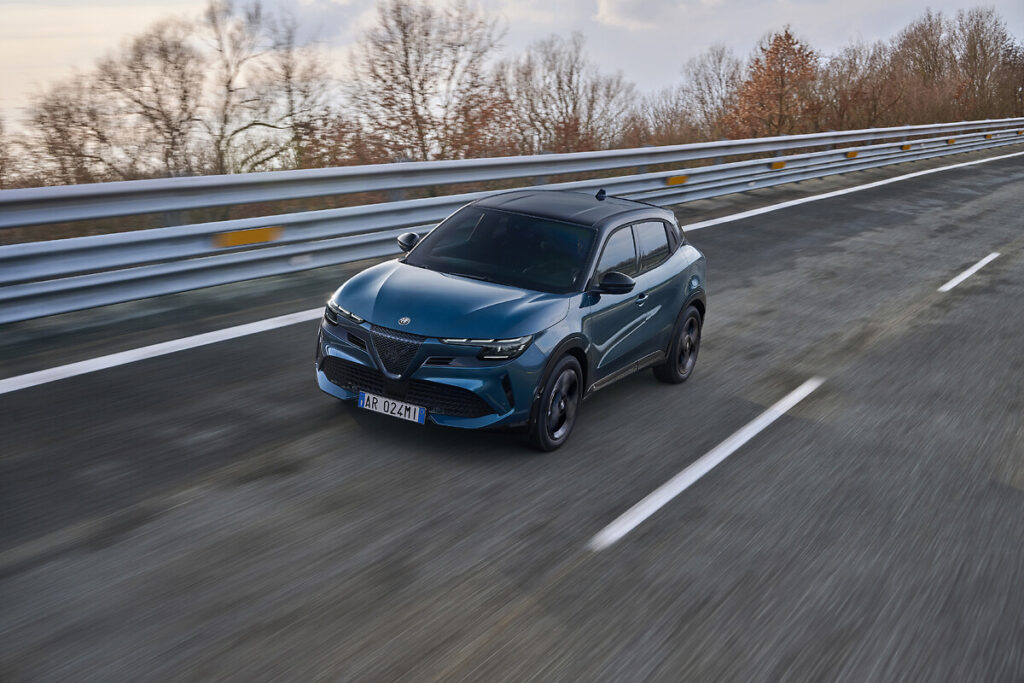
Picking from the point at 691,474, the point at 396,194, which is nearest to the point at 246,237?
the point at 396,194

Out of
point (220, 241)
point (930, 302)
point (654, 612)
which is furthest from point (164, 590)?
point (930, 302)

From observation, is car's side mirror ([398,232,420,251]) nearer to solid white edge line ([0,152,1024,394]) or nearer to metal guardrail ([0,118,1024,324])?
solid white edge line ([0,152,1024,394])

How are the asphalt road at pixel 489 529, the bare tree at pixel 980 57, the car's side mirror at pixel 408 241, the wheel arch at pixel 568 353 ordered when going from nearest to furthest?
the asphalt road at pixel 489 529 → the wheel arch at pixel 568 353 → the car's side mirror at pixel 408 241 → the bare tree at pixel 980 57

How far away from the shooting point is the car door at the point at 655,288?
7602mm

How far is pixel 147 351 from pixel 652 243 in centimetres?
421

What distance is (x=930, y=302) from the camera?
1216 cm

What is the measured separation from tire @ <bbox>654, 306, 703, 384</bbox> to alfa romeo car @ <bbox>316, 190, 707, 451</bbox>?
0.8 inches

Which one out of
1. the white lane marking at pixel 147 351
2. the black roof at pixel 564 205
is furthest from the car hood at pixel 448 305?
the white lane marking at pixel 147 351

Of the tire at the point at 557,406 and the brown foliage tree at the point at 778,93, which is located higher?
the brown foliage tree at the point at 778,93

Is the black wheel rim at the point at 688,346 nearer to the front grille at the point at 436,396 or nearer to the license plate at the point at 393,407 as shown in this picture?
the front grille at the point at 436,396

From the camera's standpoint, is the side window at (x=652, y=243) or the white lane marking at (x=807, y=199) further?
the white lane marking at (x=807, y=199)

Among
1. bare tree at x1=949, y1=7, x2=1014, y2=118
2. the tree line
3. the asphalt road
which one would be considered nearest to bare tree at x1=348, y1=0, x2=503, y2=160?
the tree line

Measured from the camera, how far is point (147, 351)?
7.94 metres

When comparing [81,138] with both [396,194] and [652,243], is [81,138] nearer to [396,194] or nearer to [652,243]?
[396,194]
